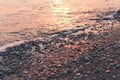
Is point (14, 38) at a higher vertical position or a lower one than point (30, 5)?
lower

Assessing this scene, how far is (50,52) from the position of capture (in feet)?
31.3

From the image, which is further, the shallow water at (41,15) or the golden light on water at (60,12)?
the golden light on water at (60,12)

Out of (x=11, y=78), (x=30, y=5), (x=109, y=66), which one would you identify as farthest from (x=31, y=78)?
(x=30, y=5)

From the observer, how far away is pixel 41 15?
15.3m

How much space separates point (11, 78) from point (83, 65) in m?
1.91

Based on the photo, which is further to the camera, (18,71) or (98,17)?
(98,17)

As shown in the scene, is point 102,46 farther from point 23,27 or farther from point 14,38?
point 23,27

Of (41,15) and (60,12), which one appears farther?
(60,12)

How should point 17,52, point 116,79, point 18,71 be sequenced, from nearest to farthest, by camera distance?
point 116,79 < point 18,71 < point 17,52

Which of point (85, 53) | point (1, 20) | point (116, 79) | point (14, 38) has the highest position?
point (1, 20)

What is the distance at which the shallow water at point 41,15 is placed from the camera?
12844mm

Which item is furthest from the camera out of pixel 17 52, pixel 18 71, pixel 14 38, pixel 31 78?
pixel 14 38

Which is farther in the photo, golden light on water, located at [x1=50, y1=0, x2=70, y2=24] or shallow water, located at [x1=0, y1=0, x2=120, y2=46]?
golden light on water, located at [x1=50, y1=0, x2=70, y2=24]

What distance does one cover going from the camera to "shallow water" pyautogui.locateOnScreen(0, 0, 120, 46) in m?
12.8
